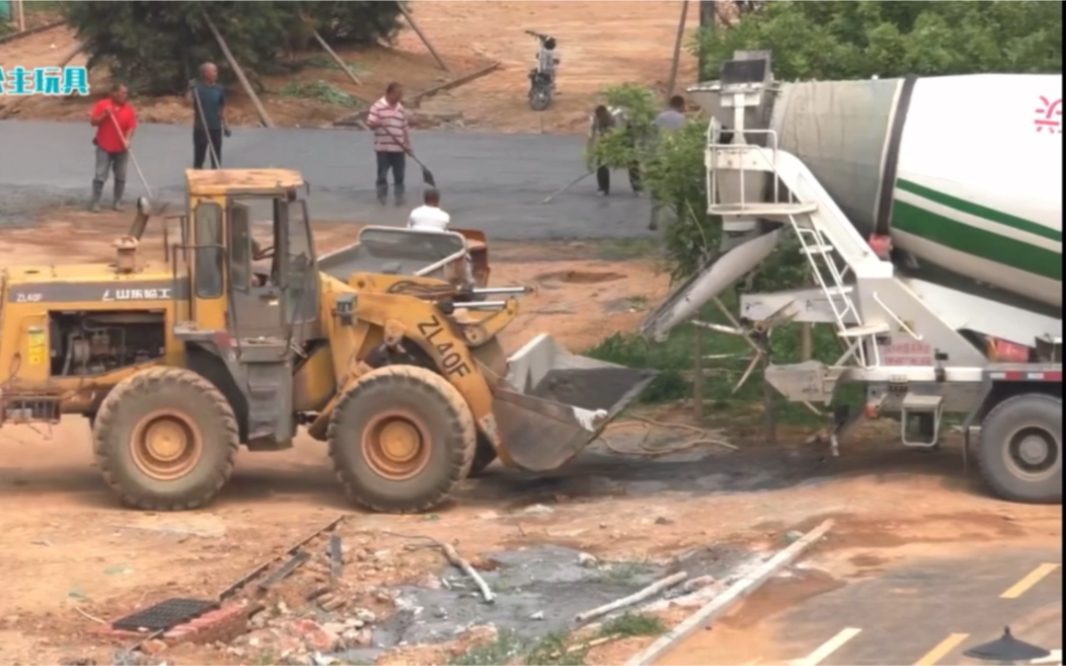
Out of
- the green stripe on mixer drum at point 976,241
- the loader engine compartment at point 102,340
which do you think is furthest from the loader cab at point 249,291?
the green stripe on mixer drum at point 976,241

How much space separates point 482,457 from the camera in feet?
53.1

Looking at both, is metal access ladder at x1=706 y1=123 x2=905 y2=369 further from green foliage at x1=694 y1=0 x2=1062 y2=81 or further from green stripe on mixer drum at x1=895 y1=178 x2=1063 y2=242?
green foliage at x1=694 y1=0 x2=1062 y2=81

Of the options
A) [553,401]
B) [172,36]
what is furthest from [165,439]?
[172,36]

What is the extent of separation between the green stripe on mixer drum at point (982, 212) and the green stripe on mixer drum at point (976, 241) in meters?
0.07

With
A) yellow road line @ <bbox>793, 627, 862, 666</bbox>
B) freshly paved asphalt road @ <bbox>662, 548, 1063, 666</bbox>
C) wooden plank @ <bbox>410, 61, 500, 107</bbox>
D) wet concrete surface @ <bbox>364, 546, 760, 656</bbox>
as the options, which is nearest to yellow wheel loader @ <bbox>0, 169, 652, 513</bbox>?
wet concrete surface @ <bbox>364, 546, 760, 656</bbox>

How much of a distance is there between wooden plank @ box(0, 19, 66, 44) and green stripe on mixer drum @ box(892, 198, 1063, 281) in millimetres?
31100

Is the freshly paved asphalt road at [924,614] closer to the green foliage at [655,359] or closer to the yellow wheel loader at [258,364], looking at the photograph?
the yellow wheel loader at [258,364]

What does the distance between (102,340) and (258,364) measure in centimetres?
122

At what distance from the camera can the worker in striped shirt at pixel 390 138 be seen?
27.3 metres

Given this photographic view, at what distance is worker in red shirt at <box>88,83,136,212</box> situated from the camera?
2731 cm

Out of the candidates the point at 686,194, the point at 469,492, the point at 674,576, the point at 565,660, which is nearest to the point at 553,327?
the point at 686,194

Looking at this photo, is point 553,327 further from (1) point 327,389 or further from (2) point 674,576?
(2) point 674,576

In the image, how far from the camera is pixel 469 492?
635 inches

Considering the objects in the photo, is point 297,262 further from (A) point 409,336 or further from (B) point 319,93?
(B) point 319,93
